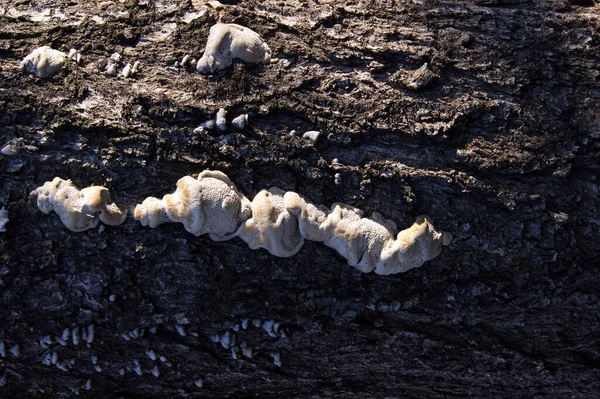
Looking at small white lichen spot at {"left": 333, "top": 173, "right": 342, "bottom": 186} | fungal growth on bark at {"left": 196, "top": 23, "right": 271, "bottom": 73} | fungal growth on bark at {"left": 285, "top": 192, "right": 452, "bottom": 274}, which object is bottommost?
fungal growth on bark at {"left": 285, "top": 192, "right": 452, "bottom": 274}

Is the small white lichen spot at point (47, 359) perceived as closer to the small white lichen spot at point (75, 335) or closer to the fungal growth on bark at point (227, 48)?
the small white lichen spot at point (75, 335)

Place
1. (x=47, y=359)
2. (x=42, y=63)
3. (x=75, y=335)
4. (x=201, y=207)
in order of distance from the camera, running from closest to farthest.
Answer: (x=201, y=207) < (x=42, y=63) < (x=75, y=335) < (x=47, y=359)

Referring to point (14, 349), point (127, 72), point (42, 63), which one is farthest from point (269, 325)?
point (42, 63)

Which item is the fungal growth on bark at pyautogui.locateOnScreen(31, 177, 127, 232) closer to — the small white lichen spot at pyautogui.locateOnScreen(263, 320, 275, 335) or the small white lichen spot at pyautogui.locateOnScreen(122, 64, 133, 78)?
the small white lichen spot at pyautogui.locateOnScreen(122, 64, 133, 78)

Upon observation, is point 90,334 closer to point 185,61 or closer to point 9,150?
point 9,150

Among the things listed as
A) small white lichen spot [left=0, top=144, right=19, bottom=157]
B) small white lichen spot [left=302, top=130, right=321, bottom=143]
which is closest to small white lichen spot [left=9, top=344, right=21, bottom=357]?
small white lichen spot [left=0, top=144, right=19, bottom=157]

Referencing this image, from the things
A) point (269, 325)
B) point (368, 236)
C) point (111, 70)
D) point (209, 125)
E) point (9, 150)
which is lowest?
point (269, 325)

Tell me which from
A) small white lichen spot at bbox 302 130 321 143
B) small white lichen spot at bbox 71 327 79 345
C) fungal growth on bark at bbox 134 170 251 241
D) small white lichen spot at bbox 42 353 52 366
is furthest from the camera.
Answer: small white lichen spot at bbox 42 353 52 366
